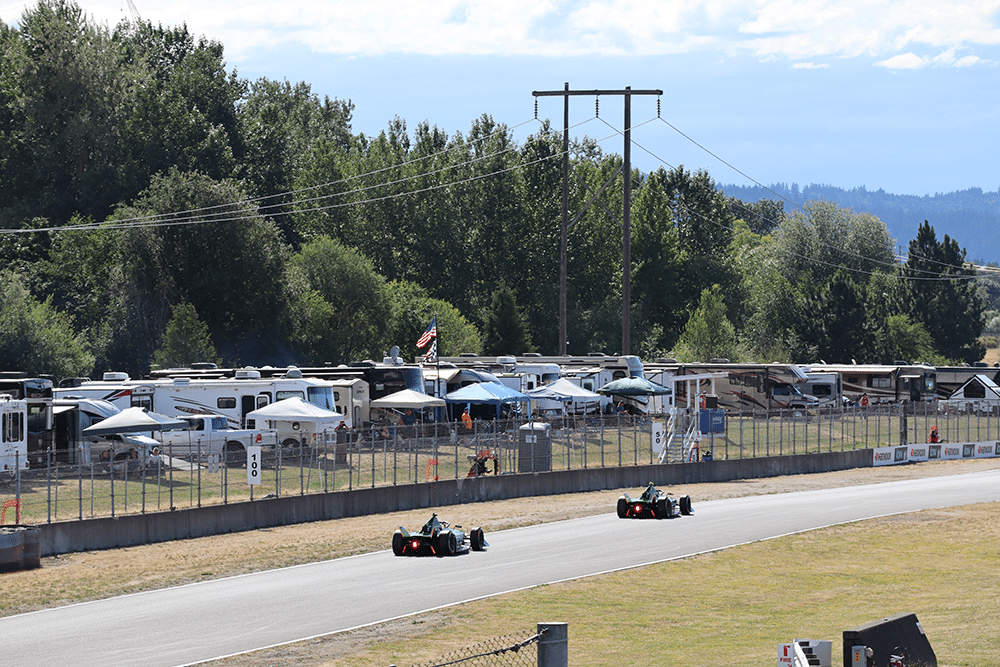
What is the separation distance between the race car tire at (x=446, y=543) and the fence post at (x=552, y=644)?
19.4 m

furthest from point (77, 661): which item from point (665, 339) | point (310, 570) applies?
point (665, 339)

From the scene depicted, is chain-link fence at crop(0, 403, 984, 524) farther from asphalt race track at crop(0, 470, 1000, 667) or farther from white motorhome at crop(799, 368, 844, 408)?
white motorhome at crop(799, 368, 844, 408)

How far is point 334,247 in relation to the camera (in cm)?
8438

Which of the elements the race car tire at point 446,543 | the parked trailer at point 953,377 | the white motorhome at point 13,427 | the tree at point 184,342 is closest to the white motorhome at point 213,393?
the white motorhome at point 13,427

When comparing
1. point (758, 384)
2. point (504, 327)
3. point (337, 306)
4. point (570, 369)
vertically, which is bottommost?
point (758, 384)

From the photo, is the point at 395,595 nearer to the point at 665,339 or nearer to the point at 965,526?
the point at 965,526

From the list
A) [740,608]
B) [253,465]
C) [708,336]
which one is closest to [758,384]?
[708,336]

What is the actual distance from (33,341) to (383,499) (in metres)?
29.8

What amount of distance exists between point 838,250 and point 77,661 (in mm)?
119372

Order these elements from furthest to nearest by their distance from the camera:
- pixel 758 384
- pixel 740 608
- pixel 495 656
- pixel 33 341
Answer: pixel 758 384 < pixel 33 341 < pixel 740 608 < pixel 495 656

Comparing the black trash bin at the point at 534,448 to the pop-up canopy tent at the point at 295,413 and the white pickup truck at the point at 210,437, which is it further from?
the white pickup truck at the point at 210,437

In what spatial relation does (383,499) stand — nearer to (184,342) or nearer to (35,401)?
(35,401)

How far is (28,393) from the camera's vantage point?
39.3 meters

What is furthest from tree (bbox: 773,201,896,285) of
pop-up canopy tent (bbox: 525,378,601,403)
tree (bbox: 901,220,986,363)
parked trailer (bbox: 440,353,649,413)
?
pop-up canopy tent (bbox: 525,378,601,403)
